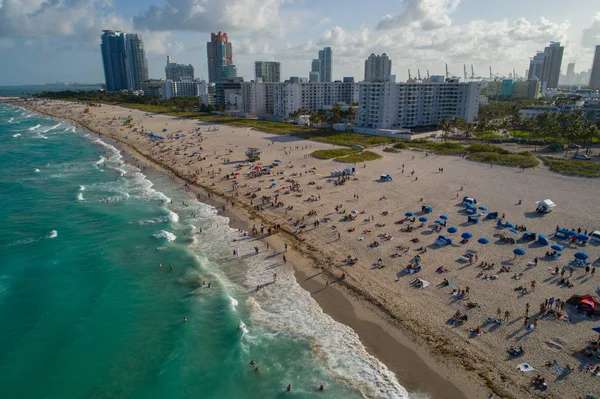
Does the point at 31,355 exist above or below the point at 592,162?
below

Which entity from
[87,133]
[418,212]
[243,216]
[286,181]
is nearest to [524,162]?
[418,212]

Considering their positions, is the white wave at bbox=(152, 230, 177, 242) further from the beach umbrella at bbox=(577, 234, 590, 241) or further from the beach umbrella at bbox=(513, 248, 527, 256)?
the beach umbrella at bbox=(577, 234, 590, 241)

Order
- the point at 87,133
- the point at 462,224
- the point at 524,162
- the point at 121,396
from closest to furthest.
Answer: the point at 121,396 < the point at 462,224 < the point at 524,162 < the point at 87,133

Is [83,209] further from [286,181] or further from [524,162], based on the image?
[524,162]

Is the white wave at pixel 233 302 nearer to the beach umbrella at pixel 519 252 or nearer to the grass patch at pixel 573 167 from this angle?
the beach umbrella at pixel 519 252

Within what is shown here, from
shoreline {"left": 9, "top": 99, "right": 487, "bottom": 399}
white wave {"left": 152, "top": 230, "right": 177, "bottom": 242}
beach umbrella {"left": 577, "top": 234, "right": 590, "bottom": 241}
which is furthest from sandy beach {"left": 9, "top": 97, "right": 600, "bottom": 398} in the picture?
white wave {"left": 152, "top": 230, "right": 177, "bottom": 242}

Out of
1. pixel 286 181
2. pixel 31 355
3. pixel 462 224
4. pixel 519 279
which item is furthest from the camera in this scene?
pixel 286 181
